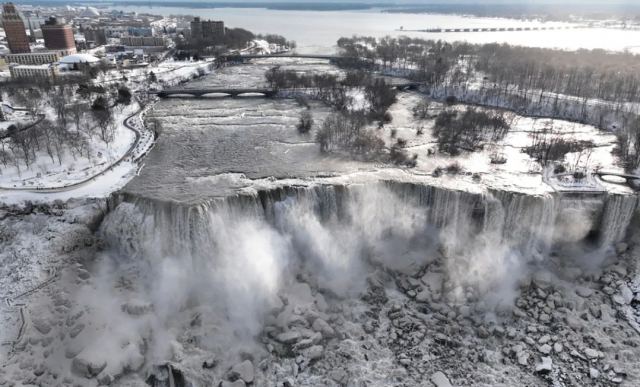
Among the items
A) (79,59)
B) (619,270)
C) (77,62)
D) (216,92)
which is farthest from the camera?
(79,59)

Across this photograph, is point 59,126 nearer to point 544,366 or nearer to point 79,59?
point 544,366

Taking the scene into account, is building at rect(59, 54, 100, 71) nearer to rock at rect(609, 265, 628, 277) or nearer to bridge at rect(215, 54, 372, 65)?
bridge at rect(215, 54, 372, 65)

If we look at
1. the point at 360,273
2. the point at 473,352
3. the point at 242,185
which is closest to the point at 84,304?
the point at 242,185

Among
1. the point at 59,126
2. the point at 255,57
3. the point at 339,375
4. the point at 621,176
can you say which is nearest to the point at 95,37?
the point at 255,57

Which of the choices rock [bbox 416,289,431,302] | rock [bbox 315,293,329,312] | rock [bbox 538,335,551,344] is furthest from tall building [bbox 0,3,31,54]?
rock [bbox 538,335,551,344]

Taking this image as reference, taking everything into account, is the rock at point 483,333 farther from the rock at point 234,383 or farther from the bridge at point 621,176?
the bridge at point 621,176
